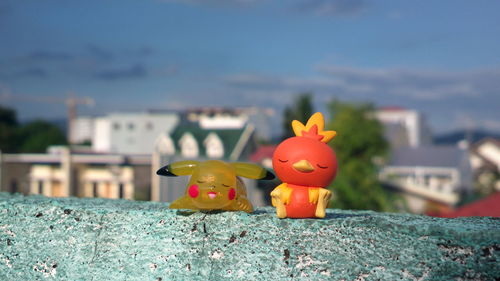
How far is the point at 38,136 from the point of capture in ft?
161

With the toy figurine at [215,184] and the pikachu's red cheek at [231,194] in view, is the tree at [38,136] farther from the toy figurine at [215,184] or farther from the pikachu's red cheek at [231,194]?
the pikachu's red cheek at [231,194]

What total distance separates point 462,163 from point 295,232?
37.8m

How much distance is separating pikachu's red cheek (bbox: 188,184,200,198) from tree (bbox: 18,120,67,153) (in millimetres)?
46558

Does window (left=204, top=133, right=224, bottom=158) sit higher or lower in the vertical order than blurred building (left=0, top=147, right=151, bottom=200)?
higher

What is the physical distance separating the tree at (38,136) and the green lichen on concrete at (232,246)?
151 feet

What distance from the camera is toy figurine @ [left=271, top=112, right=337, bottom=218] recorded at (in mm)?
3303

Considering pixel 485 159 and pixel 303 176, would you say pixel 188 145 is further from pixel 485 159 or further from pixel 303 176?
pixel 485 159

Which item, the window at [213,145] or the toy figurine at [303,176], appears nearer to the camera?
the toy figurine at [303,176]

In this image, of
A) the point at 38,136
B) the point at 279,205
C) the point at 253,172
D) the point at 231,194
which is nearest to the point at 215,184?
the point at 231,194

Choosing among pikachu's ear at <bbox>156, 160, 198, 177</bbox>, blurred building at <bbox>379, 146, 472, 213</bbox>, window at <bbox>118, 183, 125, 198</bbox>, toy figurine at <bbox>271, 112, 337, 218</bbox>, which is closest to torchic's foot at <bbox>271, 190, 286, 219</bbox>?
toy figurine at <bbox>271, 112, 337, 218</bbox>

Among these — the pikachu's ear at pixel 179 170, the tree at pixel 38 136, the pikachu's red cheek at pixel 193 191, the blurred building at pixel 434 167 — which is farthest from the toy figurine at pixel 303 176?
the tree at pixel 38 136

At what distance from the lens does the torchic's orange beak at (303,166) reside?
3.30 m

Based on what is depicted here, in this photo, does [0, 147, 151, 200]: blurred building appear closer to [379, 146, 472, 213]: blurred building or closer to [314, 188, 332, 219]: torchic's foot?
[314, 188, 332, 219]: torchic's foot

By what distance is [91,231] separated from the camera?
12.0ft
